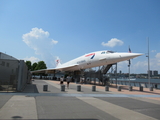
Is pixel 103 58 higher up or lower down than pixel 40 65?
lower down

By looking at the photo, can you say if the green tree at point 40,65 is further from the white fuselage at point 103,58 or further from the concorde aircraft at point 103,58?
the white fuselage at point 103,58

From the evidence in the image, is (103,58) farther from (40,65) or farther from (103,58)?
(40,65)

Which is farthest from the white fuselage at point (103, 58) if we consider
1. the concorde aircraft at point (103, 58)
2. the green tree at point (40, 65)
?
the green tree at point (40, 65)

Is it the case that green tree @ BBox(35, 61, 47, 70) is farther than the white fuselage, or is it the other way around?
green tree @ BBox(35, 61, 47, 70)

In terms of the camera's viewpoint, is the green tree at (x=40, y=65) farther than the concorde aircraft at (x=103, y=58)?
Yes

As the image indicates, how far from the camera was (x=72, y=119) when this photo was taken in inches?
212

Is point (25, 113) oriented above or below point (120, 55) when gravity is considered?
below

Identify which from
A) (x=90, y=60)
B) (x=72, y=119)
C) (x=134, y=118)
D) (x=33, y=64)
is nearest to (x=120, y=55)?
(x=90, y=60)

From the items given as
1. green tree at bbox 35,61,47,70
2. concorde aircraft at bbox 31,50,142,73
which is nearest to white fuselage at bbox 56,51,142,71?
concorde aircraft at bbox 31,50,142,73

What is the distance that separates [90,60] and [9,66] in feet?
44.3

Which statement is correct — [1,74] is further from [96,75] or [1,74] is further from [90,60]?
[96,75]

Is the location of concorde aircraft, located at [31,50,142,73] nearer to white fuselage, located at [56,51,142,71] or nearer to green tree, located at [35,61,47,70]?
white fuselage, located at [56,51,142,71]

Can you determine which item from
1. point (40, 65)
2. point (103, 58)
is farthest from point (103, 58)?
point (40, 65)

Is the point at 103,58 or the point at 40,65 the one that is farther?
the point at 40,65
